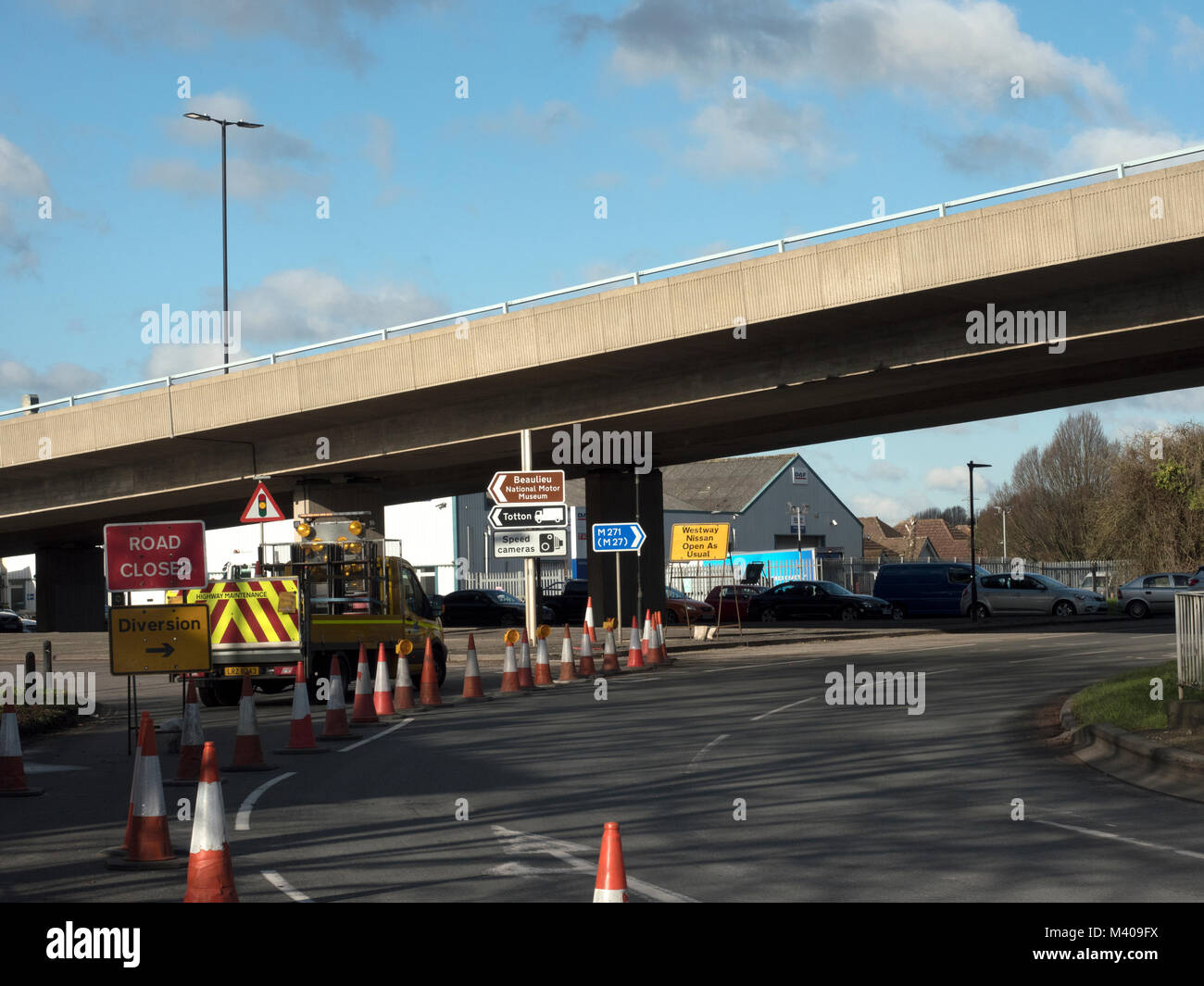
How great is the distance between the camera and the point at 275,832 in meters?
9.34

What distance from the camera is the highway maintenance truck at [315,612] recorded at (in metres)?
18.8

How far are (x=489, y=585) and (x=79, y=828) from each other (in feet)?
180

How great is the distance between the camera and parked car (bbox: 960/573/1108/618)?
45062 millimetres

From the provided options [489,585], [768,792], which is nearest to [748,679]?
[768,792]

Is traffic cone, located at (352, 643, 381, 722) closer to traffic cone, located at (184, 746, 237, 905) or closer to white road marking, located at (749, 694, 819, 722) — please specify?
white road marking, located at (749, 694, 819, 722)

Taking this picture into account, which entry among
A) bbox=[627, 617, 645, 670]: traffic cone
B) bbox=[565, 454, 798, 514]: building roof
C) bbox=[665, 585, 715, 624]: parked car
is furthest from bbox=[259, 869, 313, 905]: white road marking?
bbox=[565, 454, 798, 514]: building roof

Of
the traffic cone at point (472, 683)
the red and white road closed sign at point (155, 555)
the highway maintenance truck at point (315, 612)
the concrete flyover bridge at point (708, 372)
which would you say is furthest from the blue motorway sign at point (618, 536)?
the red and white road closed sign at point (155, 555)

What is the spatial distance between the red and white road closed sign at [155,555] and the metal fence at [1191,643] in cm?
979

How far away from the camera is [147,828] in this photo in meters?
8.31

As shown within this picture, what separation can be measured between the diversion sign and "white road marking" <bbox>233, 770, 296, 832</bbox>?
5.89 ft

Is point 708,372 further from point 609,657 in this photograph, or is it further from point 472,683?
point 472,683

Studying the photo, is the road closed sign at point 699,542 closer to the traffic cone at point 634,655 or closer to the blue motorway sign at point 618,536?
the blue motorway sign at point 618,536

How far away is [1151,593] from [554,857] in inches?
1640
